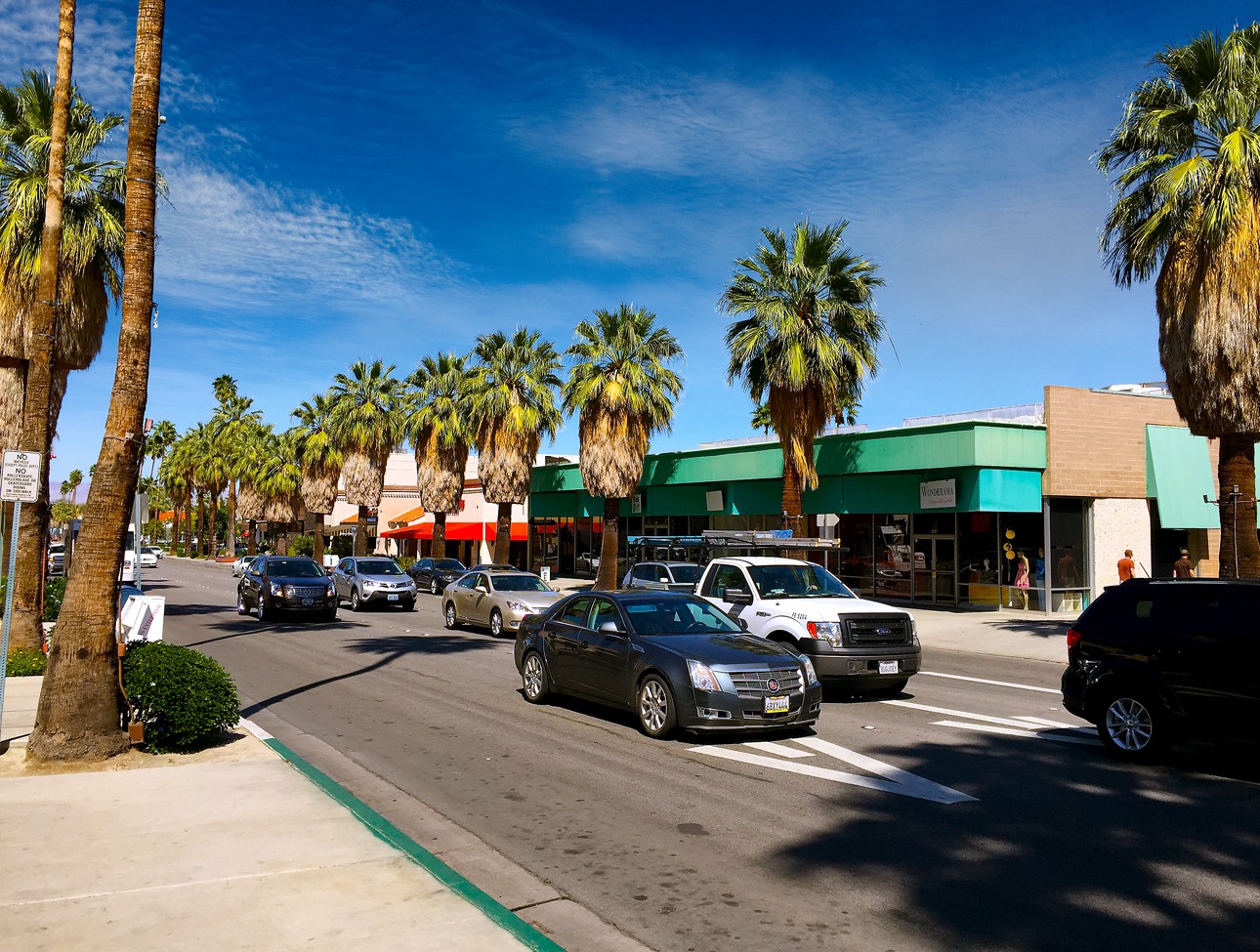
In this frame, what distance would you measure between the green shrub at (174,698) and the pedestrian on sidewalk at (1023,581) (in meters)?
23.7

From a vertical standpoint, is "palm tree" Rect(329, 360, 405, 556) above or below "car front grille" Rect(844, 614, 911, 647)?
above

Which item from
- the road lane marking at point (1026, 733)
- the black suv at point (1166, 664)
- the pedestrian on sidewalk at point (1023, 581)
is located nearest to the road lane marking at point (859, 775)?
the road lane marking at point (1026, 733)

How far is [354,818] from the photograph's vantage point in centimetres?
694

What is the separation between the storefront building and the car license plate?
16805 millimetres

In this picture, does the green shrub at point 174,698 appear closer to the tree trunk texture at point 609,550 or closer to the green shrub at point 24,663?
the green shrub at point 24,663

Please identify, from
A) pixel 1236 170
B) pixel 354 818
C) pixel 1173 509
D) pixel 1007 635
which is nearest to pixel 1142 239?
pixel 1236 170

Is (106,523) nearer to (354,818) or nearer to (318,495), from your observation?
(354,818)

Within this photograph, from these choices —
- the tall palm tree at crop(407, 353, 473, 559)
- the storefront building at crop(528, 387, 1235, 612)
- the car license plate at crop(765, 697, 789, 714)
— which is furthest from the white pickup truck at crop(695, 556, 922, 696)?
the tall palm tree at crop(407, 353, 473, 559)

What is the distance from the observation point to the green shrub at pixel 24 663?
1388 cm

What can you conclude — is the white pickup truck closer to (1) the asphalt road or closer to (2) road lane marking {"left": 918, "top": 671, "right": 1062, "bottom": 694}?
(1) the asphalt road

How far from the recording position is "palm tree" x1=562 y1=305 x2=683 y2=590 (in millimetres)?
34094

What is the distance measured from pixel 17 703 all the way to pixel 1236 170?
2022cm

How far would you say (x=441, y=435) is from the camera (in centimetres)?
4638

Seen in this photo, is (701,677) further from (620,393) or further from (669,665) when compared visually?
(620,393)
